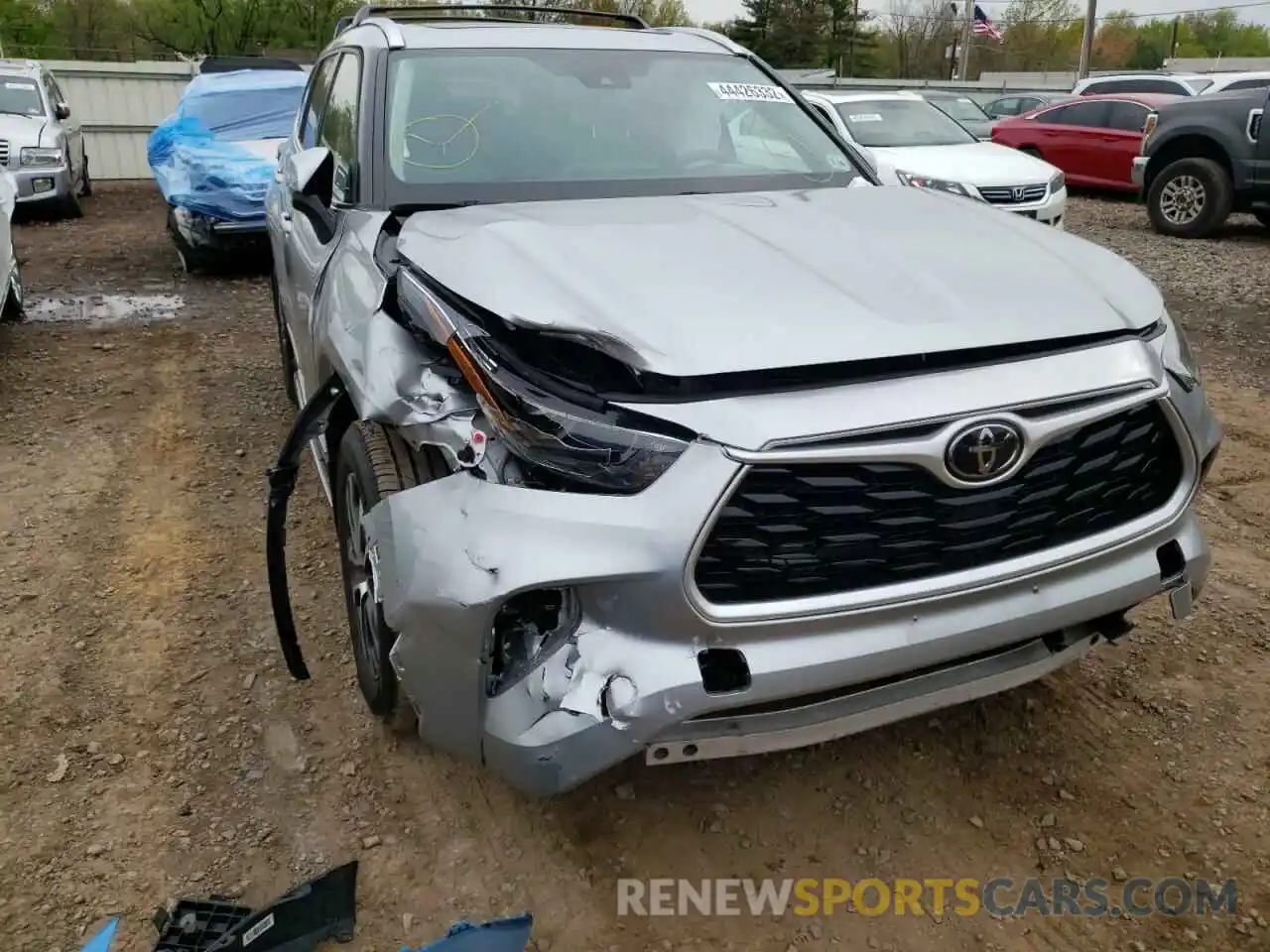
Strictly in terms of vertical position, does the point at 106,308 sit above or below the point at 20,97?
below

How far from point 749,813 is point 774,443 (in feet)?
3.76

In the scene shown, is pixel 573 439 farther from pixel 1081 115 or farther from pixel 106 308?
pixel 1081 115

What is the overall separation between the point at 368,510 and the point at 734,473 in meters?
1.03

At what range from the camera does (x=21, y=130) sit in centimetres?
1141

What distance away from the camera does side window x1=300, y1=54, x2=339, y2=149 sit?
4227mm

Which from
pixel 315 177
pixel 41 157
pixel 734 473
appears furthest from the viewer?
pixel 41 157

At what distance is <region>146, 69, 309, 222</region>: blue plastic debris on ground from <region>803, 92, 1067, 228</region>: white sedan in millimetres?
4692

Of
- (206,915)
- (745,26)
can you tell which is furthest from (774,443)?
(745,26)

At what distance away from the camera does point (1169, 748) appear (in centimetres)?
280

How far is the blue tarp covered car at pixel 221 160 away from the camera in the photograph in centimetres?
852

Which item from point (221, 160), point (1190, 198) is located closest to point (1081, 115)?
point (1190, 198)

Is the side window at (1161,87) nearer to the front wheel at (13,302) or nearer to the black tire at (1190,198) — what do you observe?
the black tire at (1190,198)

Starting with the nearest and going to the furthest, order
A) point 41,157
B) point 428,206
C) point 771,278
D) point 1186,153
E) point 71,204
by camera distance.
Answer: point 771,278
point 428,206
point 1186,153
point 41,157
point 71,204

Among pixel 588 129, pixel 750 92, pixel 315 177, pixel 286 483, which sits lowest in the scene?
pixel 286 483
